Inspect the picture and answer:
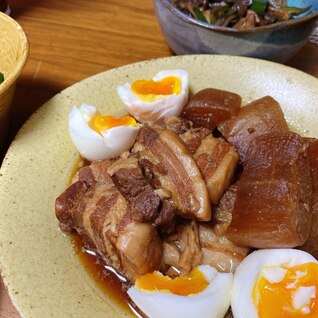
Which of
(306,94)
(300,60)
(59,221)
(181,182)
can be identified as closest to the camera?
(181,182)

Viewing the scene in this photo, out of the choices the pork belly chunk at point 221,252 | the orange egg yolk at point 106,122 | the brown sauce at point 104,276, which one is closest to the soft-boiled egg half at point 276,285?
the pork belly chunk at point 221,252

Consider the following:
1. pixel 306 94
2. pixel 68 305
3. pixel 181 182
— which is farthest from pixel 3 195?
pixel 306 94

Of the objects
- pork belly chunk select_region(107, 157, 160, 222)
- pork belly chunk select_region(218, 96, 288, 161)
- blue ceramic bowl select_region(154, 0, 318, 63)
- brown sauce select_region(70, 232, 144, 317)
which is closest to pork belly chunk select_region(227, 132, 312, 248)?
pork belly chunk select_region(218, 96, 288, 161)

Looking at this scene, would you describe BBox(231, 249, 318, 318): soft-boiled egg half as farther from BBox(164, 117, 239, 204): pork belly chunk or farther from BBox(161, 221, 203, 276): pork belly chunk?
BBox(164, 117, 239, 204): pork belly chunk

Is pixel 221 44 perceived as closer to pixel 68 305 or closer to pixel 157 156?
pixel 157 156

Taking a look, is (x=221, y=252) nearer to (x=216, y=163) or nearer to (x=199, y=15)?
(x=216, y=163)

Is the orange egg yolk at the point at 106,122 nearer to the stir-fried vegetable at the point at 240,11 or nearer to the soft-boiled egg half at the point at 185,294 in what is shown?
the soft-boiled egg half at the point at 185,294

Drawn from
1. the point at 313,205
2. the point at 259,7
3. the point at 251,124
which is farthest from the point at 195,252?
the point at 259,7
